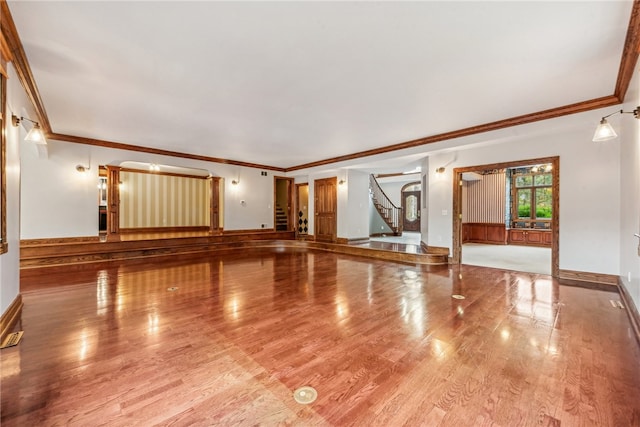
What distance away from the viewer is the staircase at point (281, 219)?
10512mm

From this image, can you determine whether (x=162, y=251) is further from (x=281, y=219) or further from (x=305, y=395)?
(x=305, y=395)

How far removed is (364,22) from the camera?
2381 mm

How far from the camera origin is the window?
9758 millimetres

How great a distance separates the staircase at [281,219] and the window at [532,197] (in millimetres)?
8578

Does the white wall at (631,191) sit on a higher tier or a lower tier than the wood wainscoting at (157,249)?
higher

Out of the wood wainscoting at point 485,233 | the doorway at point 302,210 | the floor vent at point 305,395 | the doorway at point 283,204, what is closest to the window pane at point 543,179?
the wood wainscoting at point 485,233

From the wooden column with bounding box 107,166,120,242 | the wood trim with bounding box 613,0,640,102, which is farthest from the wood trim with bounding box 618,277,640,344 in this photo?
the wooden column with bounding box 107,166,120,242

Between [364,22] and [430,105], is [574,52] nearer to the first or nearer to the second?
[430,105]

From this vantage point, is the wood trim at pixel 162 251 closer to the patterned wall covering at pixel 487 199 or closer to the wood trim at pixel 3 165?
the wood trim at pixel 3 165

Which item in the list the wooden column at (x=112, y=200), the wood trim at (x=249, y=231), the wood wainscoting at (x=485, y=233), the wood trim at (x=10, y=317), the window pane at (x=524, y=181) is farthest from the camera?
the window pane at (x=524, y=181)

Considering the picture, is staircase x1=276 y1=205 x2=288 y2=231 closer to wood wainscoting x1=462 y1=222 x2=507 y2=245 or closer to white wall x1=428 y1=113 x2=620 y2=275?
wood wainscoting x1=462 y1=222 x2=507 y2=245

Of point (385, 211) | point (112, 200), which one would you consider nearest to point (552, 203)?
point (385, 211)

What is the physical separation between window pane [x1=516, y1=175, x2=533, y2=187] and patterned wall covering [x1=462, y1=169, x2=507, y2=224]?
64 cm

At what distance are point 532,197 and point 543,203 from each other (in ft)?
1.27
